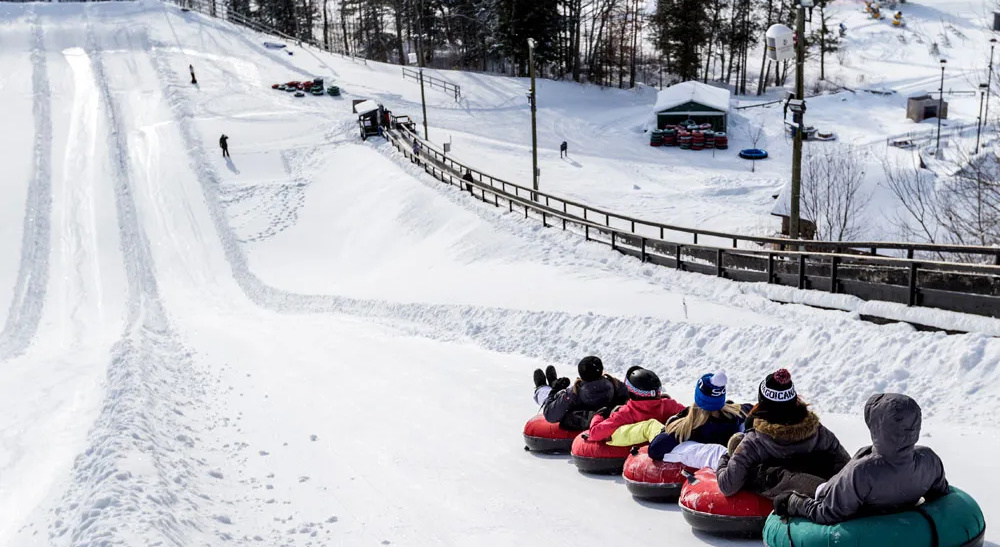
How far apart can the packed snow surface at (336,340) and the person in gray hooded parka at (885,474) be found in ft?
4.62

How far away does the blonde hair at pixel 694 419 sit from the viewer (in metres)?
7.82

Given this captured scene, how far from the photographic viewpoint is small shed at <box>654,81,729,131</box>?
177ft

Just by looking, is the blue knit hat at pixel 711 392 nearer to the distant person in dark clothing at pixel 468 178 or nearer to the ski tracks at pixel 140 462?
the ski tracks at pixel 140 462

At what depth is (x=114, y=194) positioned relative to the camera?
3503 centimetres

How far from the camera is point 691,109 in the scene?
5416cm

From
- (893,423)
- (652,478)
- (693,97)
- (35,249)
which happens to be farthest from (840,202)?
(693,97)

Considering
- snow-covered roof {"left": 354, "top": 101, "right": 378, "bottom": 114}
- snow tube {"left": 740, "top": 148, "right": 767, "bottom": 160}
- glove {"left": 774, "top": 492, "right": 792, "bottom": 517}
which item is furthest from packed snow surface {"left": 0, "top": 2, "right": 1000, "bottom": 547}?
snow tube {"left": 740, "top": 148, "right": 767, "bottom": 160}

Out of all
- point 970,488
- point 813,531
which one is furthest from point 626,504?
point 970,488

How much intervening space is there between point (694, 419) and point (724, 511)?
1.07 metres

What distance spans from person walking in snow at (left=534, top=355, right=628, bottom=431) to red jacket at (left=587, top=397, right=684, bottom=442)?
1.86ft

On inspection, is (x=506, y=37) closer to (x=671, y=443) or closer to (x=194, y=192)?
(x=194, y=192)

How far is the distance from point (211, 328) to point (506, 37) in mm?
50773

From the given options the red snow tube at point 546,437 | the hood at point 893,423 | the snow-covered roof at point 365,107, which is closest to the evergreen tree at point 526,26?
the snow-covered roof at point 365,107

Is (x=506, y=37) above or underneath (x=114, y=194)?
above
